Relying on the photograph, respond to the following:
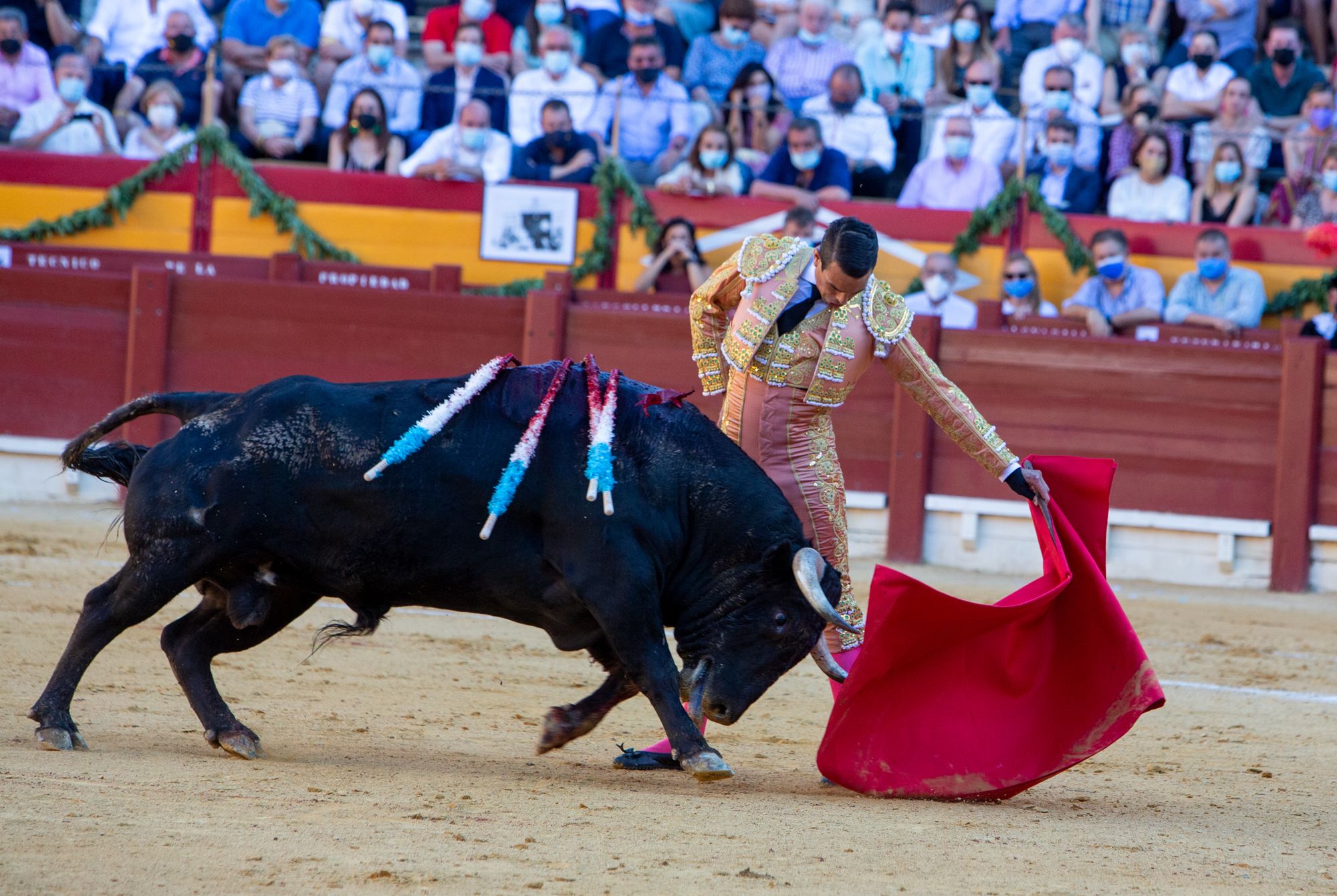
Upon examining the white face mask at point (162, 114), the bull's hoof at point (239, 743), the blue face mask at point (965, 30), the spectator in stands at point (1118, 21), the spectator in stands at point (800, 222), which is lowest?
the bull's hoof at point (239, 743)

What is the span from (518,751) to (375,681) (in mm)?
1017

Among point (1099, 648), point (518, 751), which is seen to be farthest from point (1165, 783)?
point (518, 751)

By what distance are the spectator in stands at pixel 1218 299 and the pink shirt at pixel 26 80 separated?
6249 millimetres

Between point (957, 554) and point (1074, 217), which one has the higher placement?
point (1074, 217)

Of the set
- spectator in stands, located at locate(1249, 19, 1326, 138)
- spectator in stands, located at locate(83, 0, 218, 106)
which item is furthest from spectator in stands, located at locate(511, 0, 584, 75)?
spectator in stands, located at locate(1249, 19, 1326, 138)

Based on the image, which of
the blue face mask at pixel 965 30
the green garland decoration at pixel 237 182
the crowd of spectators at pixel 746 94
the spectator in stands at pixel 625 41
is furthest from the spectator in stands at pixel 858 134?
the green garland decoration at pixel 237 182

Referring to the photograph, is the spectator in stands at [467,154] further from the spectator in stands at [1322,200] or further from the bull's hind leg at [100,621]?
the bull's hind leg at [100,621]

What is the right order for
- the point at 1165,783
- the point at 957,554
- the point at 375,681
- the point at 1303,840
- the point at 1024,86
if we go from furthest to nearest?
the point at 1024,86 < the point at 957,554 < the point at 375,681 < the point at 1165,783 < the point at 1303,840

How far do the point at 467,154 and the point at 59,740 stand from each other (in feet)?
18.4

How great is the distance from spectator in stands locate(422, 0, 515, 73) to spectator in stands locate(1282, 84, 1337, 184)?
4.26m

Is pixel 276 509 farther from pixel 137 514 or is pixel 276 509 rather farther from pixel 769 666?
pixel 769 666

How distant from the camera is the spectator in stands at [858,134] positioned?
828 cm

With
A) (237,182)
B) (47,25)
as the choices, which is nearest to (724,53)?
(237,182)

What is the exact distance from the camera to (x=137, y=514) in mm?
3412
